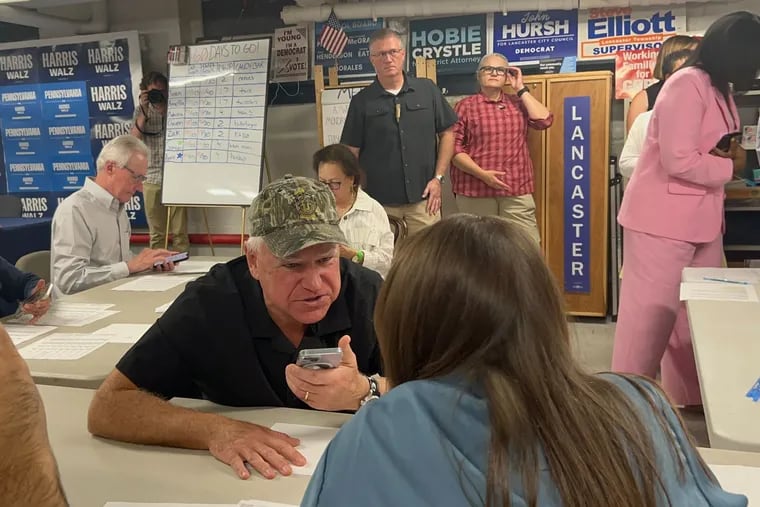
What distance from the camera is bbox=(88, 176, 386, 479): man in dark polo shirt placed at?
51.6 inches

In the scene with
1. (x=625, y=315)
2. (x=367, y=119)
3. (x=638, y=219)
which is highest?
(x=367, y=119)

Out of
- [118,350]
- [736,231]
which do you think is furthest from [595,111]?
[118,350]

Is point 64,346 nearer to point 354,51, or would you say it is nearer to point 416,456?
point 416,456

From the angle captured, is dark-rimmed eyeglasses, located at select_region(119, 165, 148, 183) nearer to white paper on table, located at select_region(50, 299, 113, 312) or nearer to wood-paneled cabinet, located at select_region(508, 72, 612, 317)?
white paper on table, located at select_region(50, 299, 113, 312)

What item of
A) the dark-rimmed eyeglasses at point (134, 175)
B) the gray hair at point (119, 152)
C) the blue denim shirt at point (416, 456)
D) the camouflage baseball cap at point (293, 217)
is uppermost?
the gray hair at point (119, 152)

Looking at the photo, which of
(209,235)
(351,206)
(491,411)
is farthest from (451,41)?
(491,411)

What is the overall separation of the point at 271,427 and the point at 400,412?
2.34 feet

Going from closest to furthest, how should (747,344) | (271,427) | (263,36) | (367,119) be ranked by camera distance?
(271,427) < (747,344) < (367,119) < (263,36)

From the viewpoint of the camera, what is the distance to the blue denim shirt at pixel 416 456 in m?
0.70

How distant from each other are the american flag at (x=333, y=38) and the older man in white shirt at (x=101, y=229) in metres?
2.21

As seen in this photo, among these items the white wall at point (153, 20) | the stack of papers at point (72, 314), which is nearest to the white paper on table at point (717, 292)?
the stack of papers at point (72, 314)

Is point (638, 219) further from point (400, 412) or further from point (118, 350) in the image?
point (400, 412)

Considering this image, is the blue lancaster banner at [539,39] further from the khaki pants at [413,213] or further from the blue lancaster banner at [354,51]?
the khaki pants at [413,213]

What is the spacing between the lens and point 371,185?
415 cm
